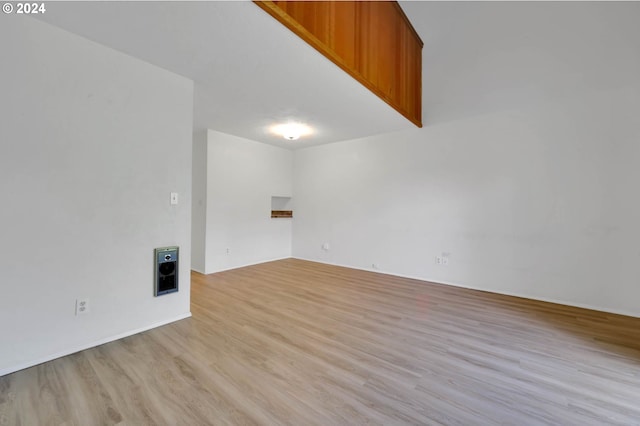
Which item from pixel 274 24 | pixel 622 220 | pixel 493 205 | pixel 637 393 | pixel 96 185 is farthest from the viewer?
pixel 493 205

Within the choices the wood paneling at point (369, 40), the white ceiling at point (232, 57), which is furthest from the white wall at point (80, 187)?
the wood paneling at point (369, 40)

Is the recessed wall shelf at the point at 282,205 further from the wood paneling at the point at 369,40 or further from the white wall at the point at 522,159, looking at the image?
the wood paneling at the point at 369,40

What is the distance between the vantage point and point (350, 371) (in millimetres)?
1782

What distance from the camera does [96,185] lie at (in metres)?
2.05

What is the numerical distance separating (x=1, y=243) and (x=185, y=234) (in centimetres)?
118

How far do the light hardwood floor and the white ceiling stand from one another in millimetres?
2459

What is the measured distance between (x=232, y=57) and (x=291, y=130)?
2.07 m

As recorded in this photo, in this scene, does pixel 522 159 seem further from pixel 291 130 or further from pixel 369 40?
pixel 291 130

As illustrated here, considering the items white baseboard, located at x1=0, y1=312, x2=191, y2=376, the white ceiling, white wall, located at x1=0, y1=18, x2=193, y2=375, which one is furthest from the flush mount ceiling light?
white baseboard, located at x1=0, y1=312, x2=191, y2=376

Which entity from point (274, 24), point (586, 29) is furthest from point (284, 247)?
point (586, 29)

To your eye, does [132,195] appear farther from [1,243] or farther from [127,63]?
[127,63]

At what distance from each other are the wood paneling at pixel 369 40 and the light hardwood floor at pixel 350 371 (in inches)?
96.9

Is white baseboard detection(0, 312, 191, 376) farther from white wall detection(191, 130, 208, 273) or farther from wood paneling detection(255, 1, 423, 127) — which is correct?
wood paneling detection(255, 1, 423, 127)

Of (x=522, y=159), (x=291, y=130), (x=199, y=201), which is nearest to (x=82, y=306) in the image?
(x=199, y=201)
